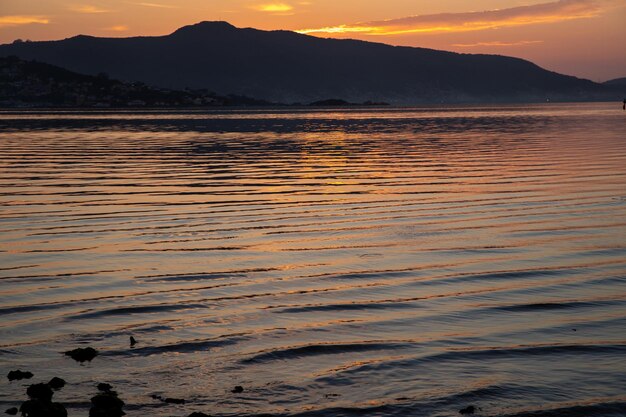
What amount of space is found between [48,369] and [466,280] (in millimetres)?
8833

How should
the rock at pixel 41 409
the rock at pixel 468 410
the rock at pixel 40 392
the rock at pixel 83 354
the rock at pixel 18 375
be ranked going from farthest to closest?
the rock at pixel 83 354 → the rock at pixel 18 375 → the rock at pixel 40 392 → the rock at pixel 468 410 → the rock at pixel 41 409

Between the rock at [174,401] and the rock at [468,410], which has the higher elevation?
the rock at [174,401]

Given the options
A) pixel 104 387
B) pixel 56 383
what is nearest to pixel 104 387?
pixel 104 387

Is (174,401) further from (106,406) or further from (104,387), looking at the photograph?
(104,387)

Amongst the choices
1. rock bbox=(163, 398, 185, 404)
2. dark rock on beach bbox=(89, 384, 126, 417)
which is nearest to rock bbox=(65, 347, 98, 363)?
dark rock on beach bbox=(89, 384, 126, 417)

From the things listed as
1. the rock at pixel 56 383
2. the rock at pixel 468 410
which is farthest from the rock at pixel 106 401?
the rock at pixel 468 410

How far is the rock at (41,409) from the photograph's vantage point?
31.9 feet

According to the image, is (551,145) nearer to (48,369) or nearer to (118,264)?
(118,264)

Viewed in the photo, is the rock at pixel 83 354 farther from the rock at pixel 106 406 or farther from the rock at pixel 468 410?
the rock at pixel 468 410

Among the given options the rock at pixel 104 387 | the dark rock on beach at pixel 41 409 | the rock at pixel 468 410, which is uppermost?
the dark rock on beach at pixel 41 409

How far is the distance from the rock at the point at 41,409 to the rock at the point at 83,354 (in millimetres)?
2425

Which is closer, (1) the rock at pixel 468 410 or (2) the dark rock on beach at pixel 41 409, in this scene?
(2) the dark rock on beach at pixel 41 409

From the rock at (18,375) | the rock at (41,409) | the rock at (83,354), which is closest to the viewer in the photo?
the rock at (41,409)

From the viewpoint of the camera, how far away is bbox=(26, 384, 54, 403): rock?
34.6 feet
